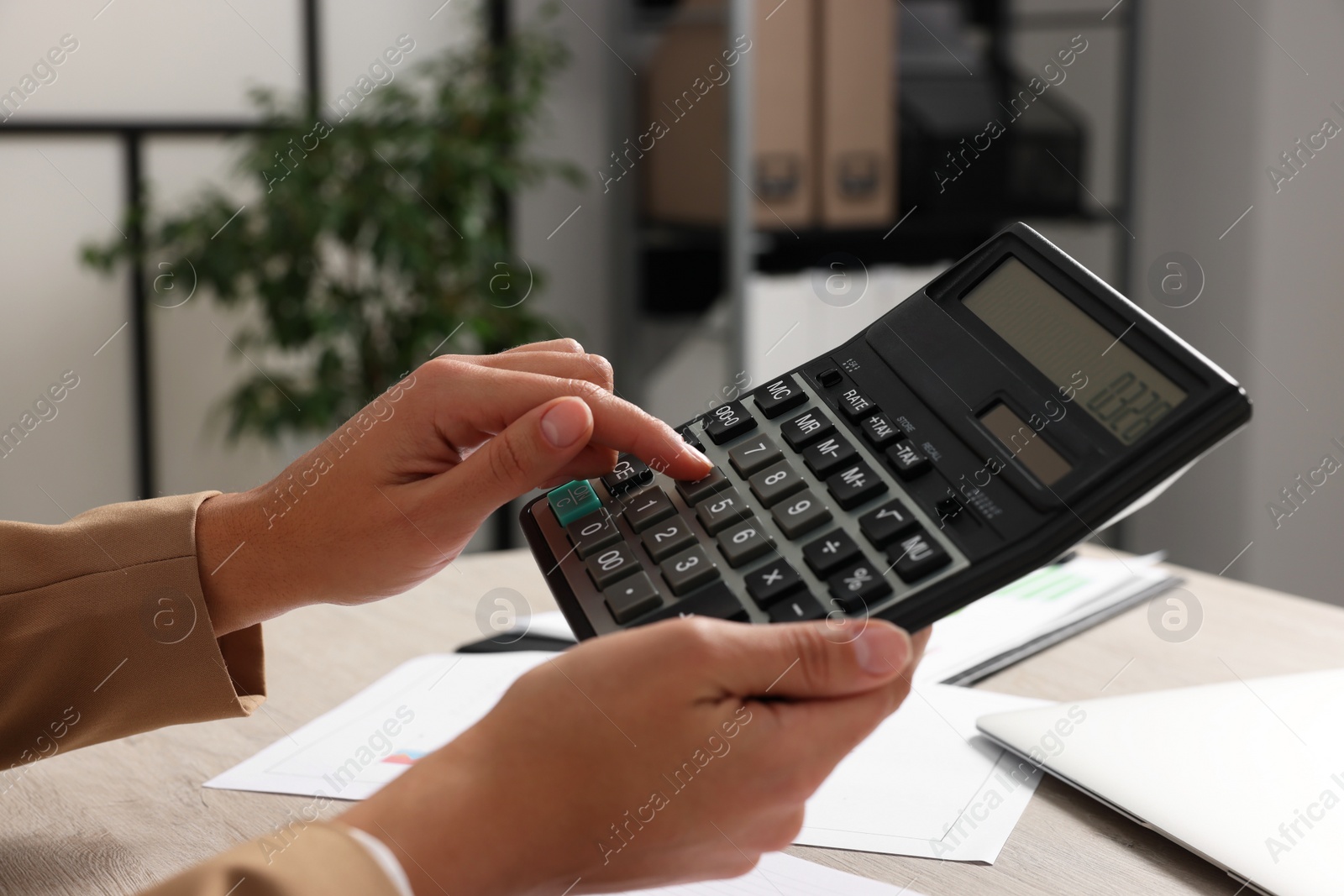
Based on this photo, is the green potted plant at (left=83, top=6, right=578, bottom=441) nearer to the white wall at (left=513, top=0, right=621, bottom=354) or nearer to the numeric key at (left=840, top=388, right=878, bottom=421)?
the white wall at (left=513, top=0, right=621, bottom=354)

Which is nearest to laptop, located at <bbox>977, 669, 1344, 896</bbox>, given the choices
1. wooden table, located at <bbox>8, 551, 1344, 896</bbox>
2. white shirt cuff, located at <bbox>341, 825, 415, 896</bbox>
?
wooden table, located at <bbox>8, 551, 1344, 896</bbox>

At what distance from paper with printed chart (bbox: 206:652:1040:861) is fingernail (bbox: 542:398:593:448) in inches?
7.2

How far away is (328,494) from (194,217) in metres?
1.57

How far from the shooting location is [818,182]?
2094mm

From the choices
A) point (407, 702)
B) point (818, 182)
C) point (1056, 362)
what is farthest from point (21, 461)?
point (1056, 362)

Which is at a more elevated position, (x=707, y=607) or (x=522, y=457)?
(x=522, y=457)

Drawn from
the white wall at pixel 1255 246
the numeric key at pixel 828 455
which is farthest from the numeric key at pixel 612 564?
the white wall at pixel 1255 246

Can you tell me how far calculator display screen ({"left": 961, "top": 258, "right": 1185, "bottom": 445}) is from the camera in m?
0.49

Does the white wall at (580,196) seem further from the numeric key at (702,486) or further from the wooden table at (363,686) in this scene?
the numeric key at (702,486)

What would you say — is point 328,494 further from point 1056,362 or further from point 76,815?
point 1056,362

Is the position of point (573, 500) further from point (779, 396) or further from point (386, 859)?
point (386, 859)

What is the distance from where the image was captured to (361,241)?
205 cm

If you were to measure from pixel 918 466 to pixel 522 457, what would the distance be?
207 millimetres

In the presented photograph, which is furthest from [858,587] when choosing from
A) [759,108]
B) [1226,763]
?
[759,108]
